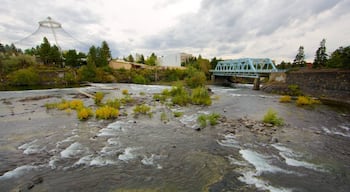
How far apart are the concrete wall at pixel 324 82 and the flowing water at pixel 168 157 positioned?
14.3m

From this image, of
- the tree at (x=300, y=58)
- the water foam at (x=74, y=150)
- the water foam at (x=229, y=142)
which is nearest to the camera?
the water foam at (x=74, y=150)

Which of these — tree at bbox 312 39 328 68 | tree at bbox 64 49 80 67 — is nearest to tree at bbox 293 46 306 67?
tree at bbox 312 39 328 68

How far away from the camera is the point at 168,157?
21.4 ft

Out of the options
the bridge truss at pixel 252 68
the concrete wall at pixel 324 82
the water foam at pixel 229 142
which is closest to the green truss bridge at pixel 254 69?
the bridge truss at pixel 252 68

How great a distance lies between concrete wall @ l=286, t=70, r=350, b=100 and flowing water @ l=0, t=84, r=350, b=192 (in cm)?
1430

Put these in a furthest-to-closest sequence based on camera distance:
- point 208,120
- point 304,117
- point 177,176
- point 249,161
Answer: point 304,117
point 208,120
point 249,161
point 177,176

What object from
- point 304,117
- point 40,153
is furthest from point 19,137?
point 304,117

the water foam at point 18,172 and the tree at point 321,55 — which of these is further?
the tree at point 321,55

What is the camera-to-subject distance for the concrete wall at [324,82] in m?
19.9

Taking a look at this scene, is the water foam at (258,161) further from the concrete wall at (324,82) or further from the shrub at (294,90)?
the shrub at (294,90)

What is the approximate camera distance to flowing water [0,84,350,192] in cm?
491

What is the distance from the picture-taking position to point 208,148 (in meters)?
7.26

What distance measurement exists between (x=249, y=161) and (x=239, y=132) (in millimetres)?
3053

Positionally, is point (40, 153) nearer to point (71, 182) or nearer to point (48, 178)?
point (48, 178)
